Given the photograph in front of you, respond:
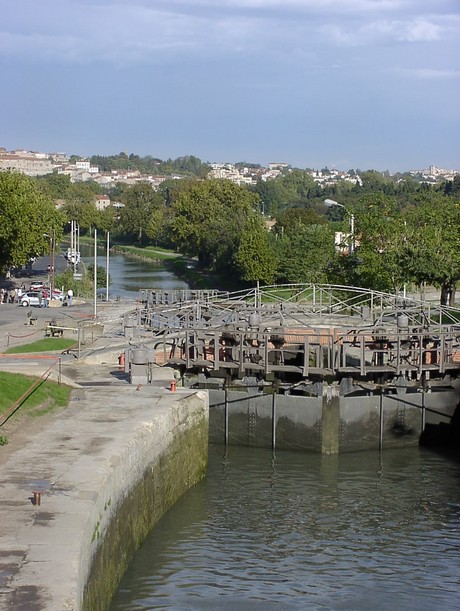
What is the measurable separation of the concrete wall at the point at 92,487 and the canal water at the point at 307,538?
65 centimetres

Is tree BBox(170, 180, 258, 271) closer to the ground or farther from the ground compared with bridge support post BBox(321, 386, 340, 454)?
farther from the ground

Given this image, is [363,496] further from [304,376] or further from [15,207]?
[15,207]

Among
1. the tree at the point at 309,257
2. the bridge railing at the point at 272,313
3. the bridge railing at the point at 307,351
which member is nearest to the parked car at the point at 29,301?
the bridge railing at the point at 272,313

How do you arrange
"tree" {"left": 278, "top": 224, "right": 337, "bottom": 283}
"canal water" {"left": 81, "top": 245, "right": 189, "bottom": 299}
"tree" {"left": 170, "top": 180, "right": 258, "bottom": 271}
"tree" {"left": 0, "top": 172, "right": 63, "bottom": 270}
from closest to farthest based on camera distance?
"tree" {"left": 0, "top": 172, "right": 63, "bottom": 270}, "tree" {"left": 278, "top": 224, "right": 337, "bottom": 283}, "canal water" {"left": 81, "top": 245, "right": 189, "bottom": 299}, "tree" {"left": 170, "top": 180, "right": 258, "bottom": 271}

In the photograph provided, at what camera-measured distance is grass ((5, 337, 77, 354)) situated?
3462 centimetres

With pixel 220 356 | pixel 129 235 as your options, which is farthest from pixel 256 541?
pixel 129 235

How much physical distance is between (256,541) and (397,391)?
9.52m

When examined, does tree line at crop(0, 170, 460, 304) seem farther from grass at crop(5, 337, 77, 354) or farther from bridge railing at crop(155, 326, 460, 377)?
grass at crop(5, 337, 77, 354)

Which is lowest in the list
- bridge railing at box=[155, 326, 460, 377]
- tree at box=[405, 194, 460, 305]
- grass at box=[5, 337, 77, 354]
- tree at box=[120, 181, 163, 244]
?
grass at box=[5, 337, 77, 354]

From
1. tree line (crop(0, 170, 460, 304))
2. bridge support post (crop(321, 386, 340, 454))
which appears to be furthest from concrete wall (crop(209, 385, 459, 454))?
tree line (crop(0, 170, 460, 304))

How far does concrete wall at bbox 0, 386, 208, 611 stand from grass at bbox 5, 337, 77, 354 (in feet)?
25.4

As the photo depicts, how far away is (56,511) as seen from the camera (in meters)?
16.2

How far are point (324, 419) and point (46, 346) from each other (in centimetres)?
1105

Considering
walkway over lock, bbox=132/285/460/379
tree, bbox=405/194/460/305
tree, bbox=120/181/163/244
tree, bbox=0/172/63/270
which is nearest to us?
walkway over lock, bbox=132/285/460/379
